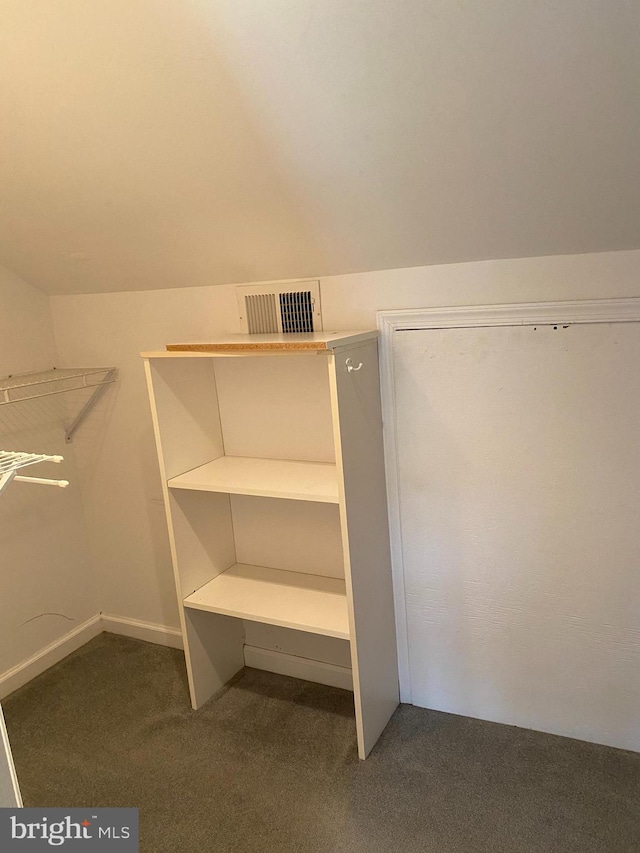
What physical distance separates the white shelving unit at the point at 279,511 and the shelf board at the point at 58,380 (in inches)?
22.5

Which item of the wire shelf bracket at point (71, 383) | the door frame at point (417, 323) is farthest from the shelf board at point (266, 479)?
the wire shelf bracket at point (71, 383)

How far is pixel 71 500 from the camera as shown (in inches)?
112

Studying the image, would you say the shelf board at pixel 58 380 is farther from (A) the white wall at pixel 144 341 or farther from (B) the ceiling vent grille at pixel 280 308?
(B) the ceiling vent grille at pixel 280 308

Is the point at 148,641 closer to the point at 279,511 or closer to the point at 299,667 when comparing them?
the point at 299,667

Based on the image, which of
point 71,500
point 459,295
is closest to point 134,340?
point 71,500

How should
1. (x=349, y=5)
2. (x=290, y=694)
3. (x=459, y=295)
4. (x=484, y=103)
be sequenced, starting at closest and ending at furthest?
(x=349, y=5), (x=484, y=103), (x=459, y=295), (x=290, y=694)

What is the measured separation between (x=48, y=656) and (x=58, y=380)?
3.86 feet

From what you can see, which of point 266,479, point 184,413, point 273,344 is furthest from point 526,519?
point 184,413

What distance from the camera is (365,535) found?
2.01 m

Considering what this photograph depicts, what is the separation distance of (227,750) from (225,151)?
186 cm

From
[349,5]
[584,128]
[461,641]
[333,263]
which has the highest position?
[349,5]

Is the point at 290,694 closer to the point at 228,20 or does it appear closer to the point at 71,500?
the point at 71,500

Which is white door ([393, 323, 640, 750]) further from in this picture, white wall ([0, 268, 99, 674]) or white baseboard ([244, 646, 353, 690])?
white wall ([0, 268, 99, 674])

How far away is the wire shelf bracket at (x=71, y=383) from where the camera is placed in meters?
2.59
